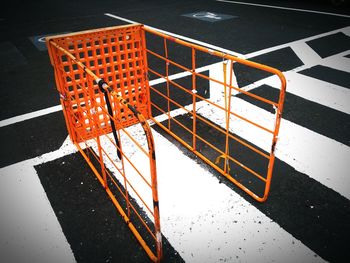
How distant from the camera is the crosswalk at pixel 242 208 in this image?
2.90 meters

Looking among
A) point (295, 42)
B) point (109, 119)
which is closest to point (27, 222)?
point (109, 119)

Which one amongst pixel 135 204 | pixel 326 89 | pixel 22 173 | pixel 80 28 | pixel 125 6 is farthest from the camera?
pixel 125 6

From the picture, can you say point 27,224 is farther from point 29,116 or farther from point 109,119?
point 29,116

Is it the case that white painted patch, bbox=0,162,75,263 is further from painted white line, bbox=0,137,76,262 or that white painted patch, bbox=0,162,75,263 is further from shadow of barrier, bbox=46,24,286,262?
shadow of barrier, bbox=46,24,286,262

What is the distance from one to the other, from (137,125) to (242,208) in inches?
91.6

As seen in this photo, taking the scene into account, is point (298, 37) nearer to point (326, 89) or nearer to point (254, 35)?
point (254, 35)

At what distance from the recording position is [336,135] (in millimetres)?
4543

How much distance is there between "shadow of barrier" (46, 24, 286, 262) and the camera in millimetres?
3168

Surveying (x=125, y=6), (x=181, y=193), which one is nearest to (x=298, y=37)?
(x=181, y=193)

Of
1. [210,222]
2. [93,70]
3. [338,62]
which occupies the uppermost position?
[93,70]

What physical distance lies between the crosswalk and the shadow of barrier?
0.59 ft

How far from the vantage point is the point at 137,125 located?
495cm

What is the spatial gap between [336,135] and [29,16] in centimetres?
1412

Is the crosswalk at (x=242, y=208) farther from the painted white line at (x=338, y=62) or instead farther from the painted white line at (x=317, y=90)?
the painted white line at (x=338, y=62)
